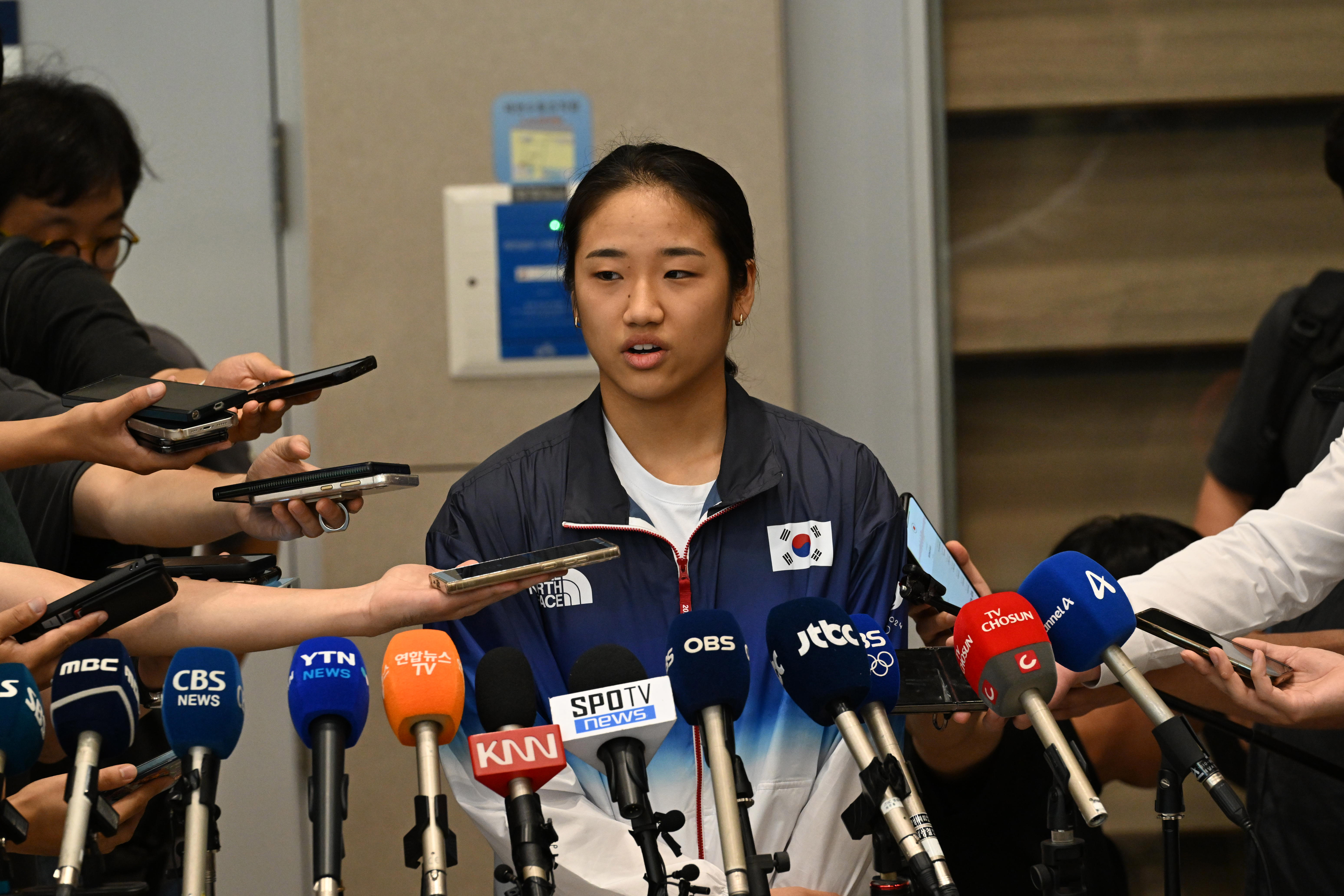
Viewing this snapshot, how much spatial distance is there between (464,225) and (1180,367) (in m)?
1.70

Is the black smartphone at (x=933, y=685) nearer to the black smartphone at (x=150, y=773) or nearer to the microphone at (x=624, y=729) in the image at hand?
the microphone at (x=624, y=729)

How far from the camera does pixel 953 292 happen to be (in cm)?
300

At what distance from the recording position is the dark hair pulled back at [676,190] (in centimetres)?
163

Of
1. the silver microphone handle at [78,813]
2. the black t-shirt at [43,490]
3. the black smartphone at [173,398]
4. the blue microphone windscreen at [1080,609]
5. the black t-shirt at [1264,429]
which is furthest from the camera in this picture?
the black t-shirt at [1264,429]

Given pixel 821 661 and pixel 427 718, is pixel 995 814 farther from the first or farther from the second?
A: pixel 427 718

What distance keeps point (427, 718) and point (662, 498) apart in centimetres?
62

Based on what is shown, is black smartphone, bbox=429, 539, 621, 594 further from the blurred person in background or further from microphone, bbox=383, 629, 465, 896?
the blurred person in background

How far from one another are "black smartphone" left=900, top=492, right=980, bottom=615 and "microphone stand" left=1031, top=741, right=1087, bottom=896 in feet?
1.09

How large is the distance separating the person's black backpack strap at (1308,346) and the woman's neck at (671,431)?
1172mm

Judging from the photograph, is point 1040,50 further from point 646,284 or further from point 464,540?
point 464,540

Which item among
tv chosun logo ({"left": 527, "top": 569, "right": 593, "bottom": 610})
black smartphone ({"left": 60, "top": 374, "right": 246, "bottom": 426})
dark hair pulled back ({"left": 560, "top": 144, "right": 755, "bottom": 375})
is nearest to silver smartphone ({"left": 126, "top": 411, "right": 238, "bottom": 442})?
black smartphone ({"left": 60, "top": 374, "right": 246, "bottom": 426})

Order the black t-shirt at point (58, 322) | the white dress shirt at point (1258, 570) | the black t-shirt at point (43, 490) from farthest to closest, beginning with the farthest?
the black t-shirt at point (58, 322), the black t-shirt at point (43, 490), the white dress shirt at point (1258, 570)

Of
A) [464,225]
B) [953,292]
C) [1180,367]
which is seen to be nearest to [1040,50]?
[953,292]

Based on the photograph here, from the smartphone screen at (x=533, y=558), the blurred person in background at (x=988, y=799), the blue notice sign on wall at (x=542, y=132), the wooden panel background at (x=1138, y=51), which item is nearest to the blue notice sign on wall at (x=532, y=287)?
the blue notice sign on wall at (x=542, y=132)
